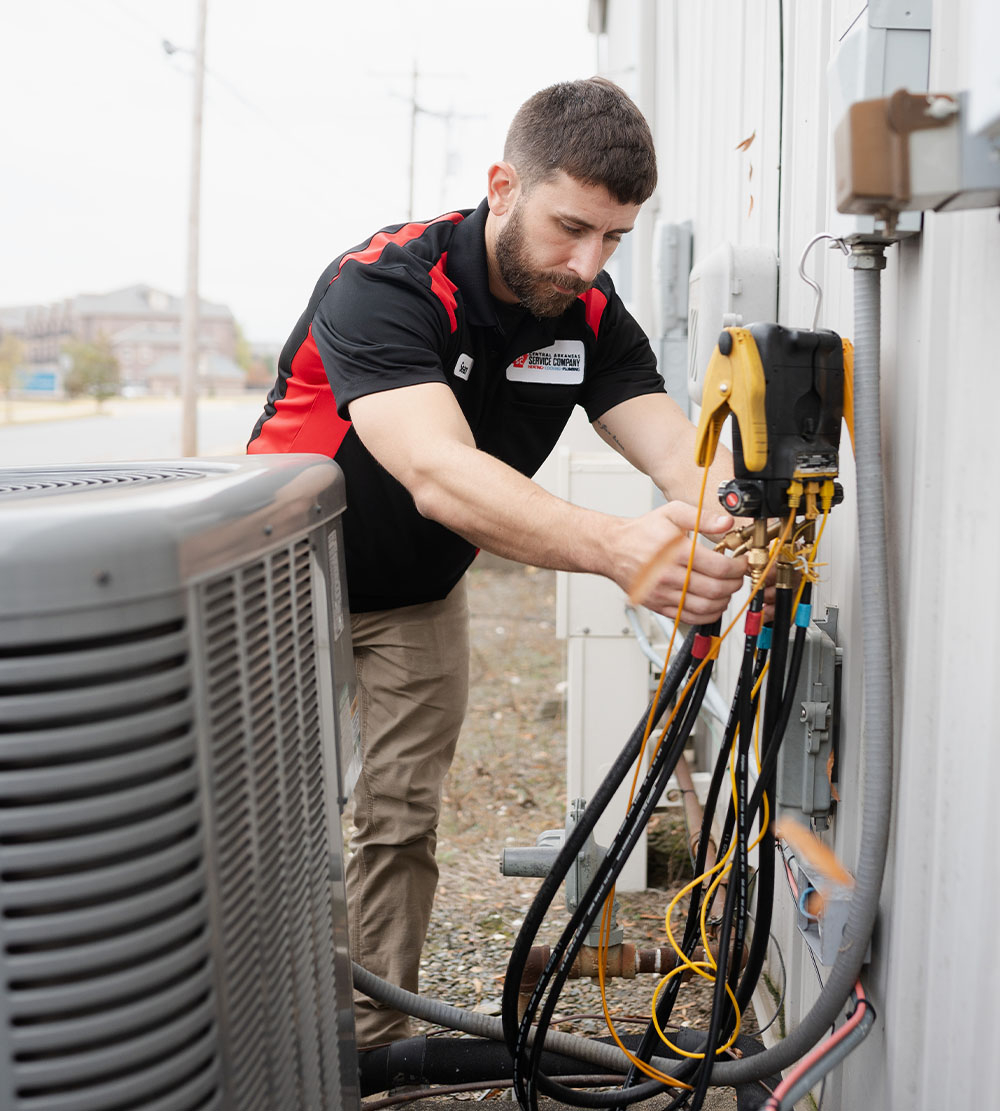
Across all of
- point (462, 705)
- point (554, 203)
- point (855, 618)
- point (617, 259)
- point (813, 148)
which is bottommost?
point (462, 705)

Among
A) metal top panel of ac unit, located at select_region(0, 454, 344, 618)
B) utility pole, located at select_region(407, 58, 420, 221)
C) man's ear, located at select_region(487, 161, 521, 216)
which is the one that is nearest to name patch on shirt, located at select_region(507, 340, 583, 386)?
man's ear, located at select_region(487, 161, 521, 216)

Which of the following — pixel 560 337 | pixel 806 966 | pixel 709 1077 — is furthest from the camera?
pixel 560 337

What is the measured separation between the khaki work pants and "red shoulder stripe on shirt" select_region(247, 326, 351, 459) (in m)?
0.44

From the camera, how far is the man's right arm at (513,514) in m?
1.45

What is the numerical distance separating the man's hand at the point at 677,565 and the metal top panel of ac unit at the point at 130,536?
20.2 inches

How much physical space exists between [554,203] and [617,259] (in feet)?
17.9

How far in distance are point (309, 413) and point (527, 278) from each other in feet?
1.71

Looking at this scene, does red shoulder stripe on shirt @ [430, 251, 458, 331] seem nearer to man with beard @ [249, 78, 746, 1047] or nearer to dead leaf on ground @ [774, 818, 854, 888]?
man with beard @ [249, 78, 746, 1047]

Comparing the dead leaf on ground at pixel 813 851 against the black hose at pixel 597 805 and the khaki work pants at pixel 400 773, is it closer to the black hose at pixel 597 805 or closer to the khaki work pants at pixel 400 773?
the black hose at pixel 597 805

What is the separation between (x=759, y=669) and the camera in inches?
→ 60.0

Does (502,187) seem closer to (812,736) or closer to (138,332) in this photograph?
(812,736)

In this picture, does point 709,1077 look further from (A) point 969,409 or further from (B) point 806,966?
(A) point 969,409

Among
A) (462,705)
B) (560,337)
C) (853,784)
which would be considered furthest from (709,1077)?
(560,337)

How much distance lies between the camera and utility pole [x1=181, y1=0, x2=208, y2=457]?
1788 centimetres
